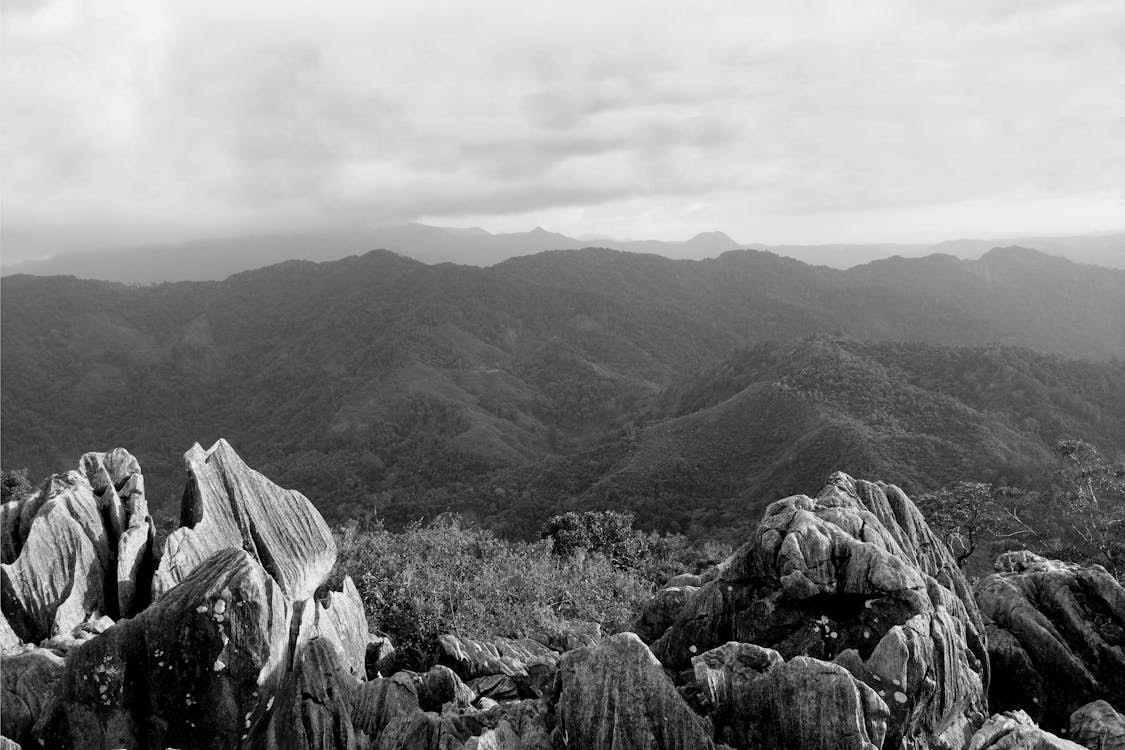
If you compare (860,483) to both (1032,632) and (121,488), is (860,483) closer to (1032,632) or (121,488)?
(1032,632)

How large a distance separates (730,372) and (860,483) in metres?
99.9

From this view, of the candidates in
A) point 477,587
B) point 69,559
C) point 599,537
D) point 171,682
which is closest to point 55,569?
point 69,559

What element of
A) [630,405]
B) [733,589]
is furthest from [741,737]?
[630,405]

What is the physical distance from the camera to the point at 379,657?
659 inches

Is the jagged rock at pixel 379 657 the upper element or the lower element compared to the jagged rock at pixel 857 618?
lower

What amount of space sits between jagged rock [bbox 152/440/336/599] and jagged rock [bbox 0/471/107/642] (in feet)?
5.61

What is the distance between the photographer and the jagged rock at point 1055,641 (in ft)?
44.1

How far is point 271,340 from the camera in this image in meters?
190

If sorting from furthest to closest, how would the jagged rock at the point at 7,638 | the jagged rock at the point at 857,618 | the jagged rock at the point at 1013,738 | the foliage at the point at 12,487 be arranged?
1. the foliage at the point at 12,487
2. the jagged rock at the point at 7,638
3. the jagged rock at the point at 857,618
4. the jagged rock at the point at 1013,738

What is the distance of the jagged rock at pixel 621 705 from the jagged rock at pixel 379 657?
639cm

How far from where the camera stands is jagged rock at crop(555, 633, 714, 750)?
416 inches

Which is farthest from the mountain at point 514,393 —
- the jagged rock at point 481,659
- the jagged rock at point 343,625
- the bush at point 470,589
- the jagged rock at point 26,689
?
the jagged rock at point 26,689

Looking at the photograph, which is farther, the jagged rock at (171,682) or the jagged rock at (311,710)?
the jagged rock at (171,682)

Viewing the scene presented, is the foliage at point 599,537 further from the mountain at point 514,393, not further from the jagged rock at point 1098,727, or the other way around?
the mountain at point 514,393
